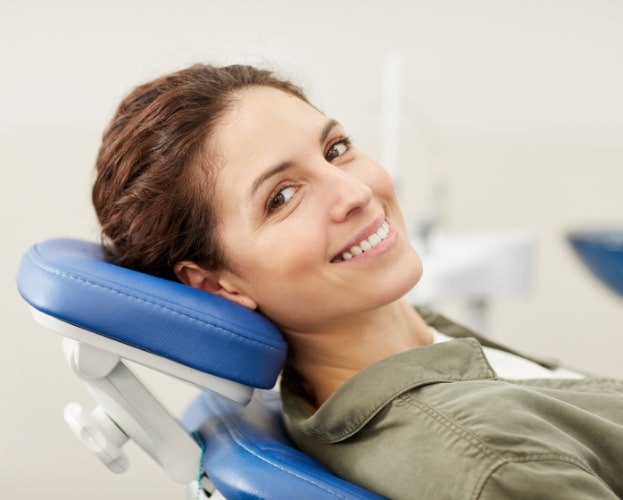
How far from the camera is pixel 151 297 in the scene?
3.01ft

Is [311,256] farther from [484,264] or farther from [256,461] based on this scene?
[484,264]

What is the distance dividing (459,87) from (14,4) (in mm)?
1563

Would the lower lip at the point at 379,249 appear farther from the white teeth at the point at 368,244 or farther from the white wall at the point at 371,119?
the white wall at the point at 371,119

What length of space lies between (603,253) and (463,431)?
1584mm

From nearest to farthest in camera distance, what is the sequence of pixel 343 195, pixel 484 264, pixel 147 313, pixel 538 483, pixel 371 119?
pixel 538 483, pixel 147 313, pixel 343 195, pixel 484 264, pixel 371 119

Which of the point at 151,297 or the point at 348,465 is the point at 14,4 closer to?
the point at 151,297

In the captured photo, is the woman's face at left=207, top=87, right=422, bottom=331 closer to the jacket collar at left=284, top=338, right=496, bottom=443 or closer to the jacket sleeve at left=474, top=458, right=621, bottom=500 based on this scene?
the jacket collar at left=284, top=338, right=496, bottom=443

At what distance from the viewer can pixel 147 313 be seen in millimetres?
908

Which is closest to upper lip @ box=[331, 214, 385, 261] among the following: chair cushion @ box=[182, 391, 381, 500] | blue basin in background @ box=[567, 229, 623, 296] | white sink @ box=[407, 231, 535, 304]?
chair cushion @ box=[182, 391, 381, 500]

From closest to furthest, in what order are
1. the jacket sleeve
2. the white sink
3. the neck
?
the jacket sleeve < the neck < the white sink

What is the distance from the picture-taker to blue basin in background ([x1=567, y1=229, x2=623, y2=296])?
2188mm

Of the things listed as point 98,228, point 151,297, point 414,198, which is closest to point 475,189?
point 414,198

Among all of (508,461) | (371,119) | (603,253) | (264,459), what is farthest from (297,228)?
(371,119)

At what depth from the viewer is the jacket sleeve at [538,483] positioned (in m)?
0.75
